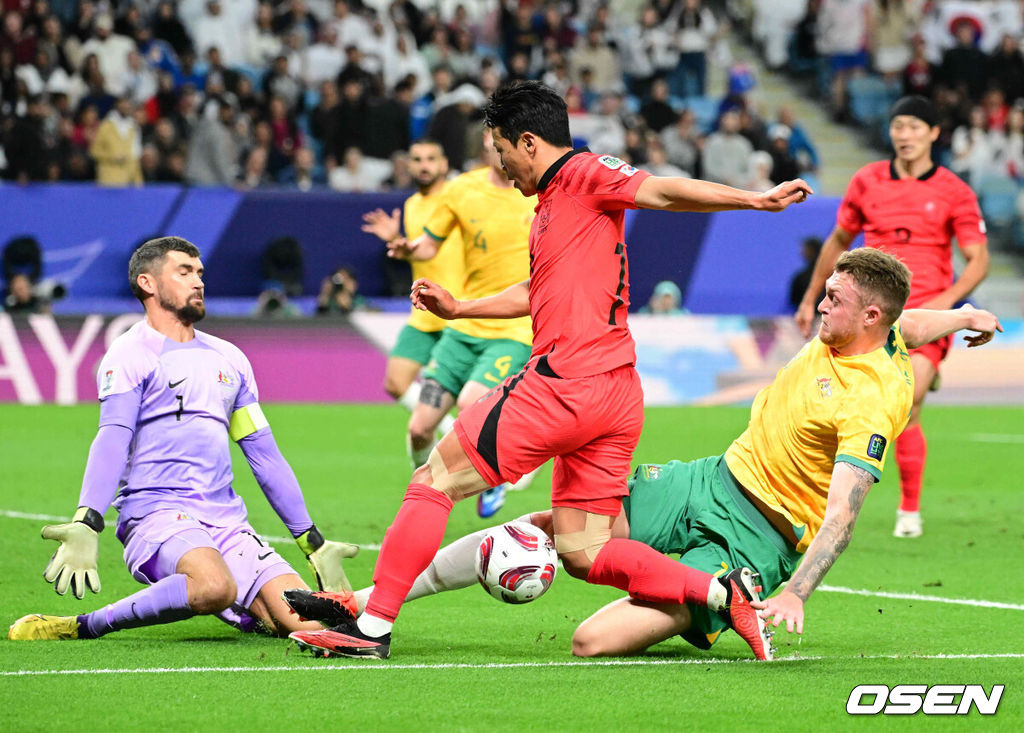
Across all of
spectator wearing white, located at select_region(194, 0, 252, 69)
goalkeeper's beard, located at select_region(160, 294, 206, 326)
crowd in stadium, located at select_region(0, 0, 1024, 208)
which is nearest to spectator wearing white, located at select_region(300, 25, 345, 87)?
crowd in stadium, located at select_region(0, 0, 1024, 208)

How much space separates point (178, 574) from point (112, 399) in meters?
0.73

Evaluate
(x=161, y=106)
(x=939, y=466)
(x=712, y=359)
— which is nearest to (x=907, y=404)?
(x=939, y=466)

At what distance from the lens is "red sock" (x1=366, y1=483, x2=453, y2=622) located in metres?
5.29

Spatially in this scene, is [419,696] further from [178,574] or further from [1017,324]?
[1017,324]

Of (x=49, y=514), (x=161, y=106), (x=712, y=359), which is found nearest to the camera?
(x=49, y=514)

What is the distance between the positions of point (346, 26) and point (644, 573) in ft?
58.3

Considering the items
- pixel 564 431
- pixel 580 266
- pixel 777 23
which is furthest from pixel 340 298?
pixel 564 431

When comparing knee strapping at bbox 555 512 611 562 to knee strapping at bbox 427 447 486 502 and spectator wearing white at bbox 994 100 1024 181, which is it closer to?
knee strapping at bbox 427 447 486 502

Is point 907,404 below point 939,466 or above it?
above

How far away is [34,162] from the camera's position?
18.8m

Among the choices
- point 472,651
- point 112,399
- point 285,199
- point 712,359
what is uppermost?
point 112,399

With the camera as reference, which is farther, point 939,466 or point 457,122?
point 457,122

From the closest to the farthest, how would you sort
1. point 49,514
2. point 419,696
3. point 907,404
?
1. point 419,696
2. point 907,404
3. point 49,514

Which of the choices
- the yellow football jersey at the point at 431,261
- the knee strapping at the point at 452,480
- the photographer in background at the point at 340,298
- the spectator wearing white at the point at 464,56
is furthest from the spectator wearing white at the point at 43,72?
the knee strapping at the point at 452,480
